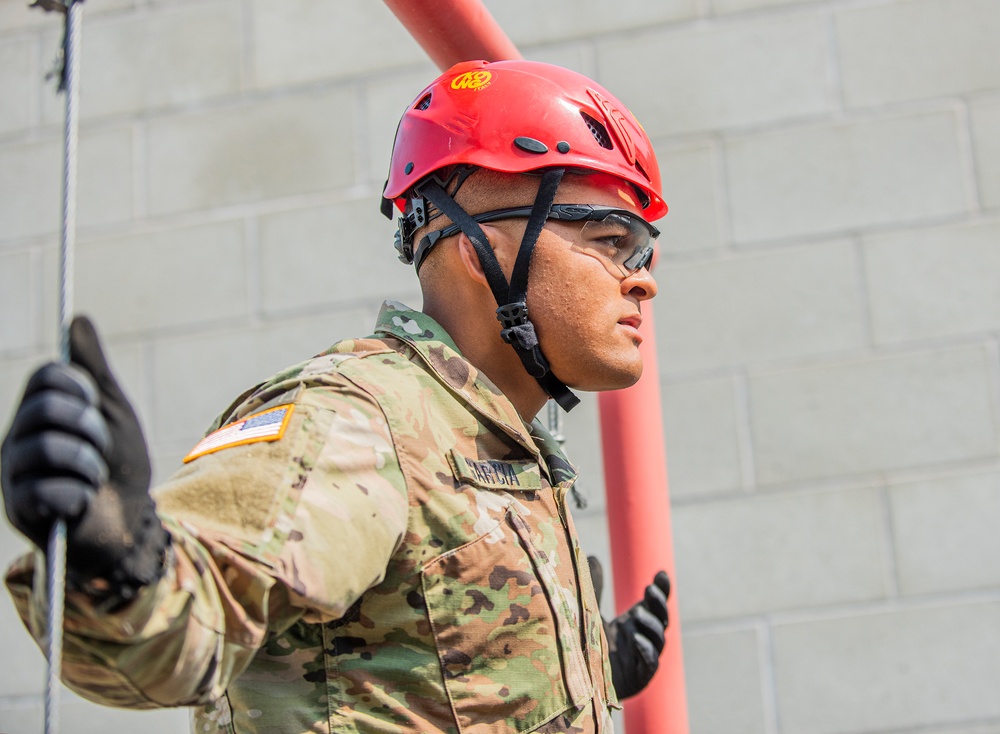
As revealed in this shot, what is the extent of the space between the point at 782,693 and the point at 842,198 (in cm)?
146

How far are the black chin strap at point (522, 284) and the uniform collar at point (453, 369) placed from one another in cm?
9

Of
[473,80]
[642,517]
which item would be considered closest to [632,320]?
[473,80]

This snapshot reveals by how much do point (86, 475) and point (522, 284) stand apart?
0.99 metres

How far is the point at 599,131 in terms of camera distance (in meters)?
1.90

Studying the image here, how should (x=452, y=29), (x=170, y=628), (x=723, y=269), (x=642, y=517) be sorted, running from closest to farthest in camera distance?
(x=170, y=628), (x=452, y=29), (x=642, y=517), (x=723, y=269)

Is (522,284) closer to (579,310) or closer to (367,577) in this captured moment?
(579,310)

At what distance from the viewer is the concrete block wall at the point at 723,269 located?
10.5 ft

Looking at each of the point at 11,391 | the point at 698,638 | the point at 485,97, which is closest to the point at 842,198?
the point at 698,638

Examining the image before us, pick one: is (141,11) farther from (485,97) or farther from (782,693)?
(782,693)

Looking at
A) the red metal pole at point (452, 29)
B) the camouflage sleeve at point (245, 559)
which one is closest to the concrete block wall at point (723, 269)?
the red metal pole at point (452, 29)

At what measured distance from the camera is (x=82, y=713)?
353 centimetres

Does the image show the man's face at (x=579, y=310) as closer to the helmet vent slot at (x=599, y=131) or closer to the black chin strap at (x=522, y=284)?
the black chin strap at (x=522, y=284)

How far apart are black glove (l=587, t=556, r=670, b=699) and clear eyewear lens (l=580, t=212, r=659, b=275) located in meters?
0.66

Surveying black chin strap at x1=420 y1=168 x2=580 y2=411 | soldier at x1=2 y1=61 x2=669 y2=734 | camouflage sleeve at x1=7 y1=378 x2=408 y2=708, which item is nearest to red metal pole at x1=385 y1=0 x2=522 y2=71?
soldier at x1=2 y1=61 x2=669 y2=734
